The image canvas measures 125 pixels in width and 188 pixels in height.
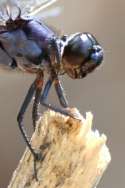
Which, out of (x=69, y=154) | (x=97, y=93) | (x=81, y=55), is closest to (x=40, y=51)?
(x=81, y=55)

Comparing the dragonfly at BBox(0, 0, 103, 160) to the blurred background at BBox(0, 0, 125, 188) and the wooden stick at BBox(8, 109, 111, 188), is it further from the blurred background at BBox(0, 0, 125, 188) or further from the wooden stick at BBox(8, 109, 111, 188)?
the blurred background at BBox(0, 0, 125, 188)

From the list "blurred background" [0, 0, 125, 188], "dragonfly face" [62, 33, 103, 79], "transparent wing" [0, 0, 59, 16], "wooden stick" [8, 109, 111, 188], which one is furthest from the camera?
"blurred background" [0, 0, 125, 188]

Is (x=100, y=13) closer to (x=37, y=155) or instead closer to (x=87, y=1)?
(x=87, y=1)

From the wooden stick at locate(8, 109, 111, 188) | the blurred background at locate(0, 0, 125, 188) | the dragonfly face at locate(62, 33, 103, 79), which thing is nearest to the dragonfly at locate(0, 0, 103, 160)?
the dragonfly face at locate(62, 33, 103, 79)

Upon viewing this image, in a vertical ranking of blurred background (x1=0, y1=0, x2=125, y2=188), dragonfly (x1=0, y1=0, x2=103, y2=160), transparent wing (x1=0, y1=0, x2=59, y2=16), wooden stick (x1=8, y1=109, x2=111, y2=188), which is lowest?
blurred background (x1=0, y1=0, x2=125, y2=188)

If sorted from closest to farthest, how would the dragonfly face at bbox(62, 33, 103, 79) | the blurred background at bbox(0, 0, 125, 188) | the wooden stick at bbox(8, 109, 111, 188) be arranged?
the wooden stick at bbox(8, 109, 111, 188), the dragonfly face at bbox(62, 33, 103, 79), the blurred background at bbox(0, 0, 125, 188)

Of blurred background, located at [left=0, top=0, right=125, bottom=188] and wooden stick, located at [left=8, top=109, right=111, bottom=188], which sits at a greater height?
wooden stick, located at [left=8, top=109, right=111, bottom=188]

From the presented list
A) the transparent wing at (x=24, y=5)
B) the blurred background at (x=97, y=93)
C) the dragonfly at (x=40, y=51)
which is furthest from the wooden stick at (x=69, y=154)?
the blurred background at (x=97, y=93)

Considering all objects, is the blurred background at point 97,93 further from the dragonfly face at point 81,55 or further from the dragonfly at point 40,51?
the dragonfly face at point 81,55
